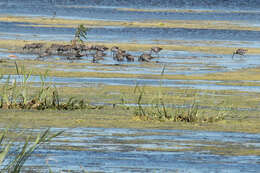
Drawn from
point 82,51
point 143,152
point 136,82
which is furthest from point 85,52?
point 143,152

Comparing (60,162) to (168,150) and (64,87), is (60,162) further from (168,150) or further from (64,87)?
(64,87)

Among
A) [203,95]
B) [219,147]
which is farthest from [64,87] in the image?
[219,147]

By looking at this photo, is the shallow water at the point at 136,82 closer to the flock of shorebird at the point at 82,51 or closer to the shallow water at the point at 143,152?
the flock of shorebird at the point at 82,51

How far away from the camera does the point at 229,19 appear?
44.5m

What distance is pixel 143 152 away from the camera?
9.57 metres

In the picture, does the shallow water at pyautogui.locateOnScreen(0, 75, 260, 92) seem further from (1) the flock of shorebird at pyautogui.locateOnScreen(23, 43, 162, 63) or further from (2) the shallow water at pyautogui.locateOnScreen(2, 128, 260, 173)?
(2) the shallow water at pyautogui.locateOnScreen(2, 128, 260, 173)

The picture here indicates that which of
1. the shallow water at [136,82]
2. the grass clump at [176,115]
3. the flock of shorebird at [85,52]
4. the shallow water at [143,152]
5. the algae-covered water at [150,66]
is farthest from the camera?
the flock of shorebird at [85,52]

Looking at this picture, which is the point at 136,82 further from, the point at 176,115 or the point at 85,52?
the point at 85,52

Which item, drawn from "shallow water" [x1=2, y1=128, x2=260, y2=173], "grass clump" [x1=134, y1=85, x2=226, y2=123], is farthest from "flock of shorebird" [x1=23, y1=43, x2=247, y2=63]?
"shallow water" [x1=2, y1=128, x2=260, y2=173]

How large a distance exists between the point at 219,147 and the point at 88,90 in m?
5.49

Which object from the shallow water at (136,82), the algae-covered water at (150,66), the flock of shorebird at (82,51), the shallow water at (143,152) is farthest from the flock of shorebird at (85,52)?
the shallow water at (143,152)

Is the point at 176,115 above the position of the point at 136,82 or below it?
above

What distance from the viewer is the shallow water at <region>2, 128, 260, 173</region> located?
8.78 m

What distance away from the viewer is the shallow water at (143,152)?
8.78 meters
